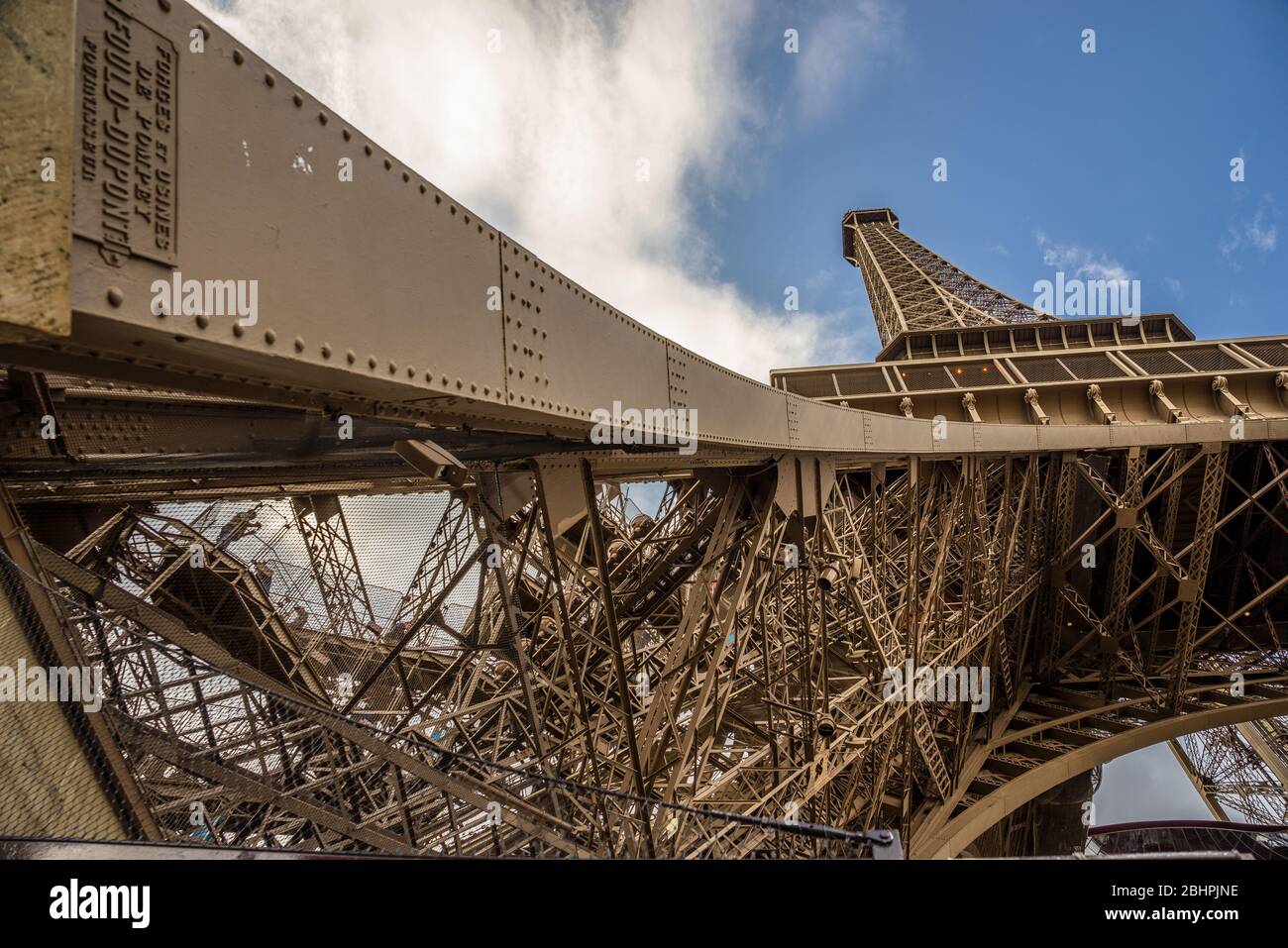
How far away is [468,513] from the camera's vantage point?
8969mm

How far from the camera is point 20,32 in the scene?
1.29 meters

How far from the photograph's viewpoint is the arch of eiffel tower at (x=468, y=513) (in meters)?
1.59

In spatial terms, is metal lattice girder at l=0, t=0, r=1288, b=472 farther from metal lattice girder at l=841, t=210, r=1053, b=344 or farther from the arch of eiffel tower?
metal lattice girder at l=841, t=210, r=1053, b=344

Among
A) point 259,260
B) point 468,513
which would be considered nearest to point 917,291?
point 468,513

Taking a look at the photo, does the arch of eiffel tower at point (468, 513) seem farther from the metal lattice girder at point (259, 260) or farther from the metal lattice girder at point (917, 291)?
the metal lattice girder at point (917, 291)

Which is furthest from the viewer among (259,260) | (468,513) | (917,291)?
(917,291)

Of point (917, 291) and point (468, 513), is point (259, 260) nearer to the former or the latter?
point (468, 513)

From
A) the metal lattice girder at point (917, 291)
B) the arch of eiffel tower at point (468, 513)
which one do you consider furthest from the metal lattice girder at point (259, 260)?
the metal lattice girder at point (917, 291)

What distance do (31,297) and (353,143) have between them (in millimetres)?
1164

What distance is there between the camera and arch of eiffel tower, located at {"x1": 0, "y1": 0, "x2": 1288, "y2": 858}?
5.22 feet

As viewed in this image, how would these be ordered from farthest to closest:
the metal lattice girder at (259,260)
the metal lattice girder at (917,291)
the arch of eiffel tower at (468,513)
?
the metal lattice girder at (917,291)
the arch of eiffel tower at (468,513)
the metal lattice girder at (259,260)

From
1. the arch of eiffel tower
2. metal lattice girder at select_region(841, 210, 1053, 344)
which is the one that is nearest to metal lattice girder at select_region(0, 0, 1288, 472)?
the arch of eiffel tower

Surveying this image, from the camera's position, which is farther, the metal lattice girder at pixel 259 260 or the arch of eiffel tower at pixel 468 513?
the arch of eiffel tower at pixel 468 513
